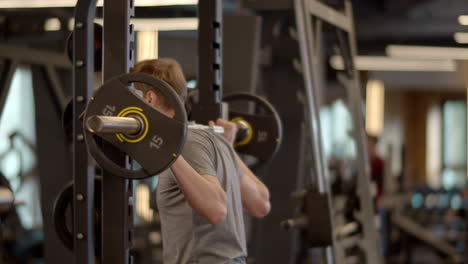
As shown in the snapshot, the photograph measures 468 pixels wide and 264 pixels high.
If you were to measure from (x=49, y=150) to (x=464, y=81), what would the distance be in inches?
367

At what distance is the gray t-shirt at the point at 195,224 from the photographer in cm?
186

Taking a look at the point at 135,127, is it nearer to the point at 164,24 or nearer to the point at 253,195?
the point at 253,195

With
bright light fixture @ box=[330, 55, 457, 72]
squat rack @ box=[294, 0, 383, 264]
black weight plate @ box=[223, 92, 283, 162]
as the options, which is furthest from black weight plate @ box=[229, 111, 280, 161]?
bright light fixture @ box=[330, 55, 457, 72]

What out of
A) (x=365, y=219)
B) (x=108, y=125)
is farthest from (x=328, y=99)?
(x=108, y=125)

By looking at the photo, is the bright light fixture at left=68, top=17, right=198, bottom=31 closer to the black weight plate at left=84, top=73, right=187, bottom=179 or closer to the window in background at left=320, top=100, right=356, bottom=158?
the black weight plate at left=84, top=73, right=187, bottom=179

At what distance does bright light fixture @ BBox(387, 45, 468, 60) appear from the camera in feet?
28.2

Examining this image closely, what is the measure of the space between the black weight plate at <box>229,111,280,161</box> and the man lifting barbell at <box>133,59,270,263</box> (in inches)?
27.5

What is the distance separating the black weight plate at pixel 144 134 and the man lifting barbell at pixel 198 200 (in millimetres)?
127

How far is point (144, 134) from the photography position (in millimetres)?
1662

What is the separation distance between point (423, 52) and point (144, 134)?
820 centimetres

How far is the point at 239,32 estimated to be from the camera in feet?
12.2

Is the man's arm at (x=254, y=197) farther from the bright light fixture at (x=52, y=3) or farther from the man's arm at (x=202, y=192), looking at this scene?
the bright light fixture at (x=52, y=3)

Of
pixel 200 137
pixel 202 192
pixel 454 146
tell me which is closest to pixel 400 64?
pixel 454 146

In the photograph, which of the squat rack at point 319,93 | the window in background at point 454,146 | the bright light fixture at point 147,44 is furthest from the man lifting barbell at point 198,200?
the window in background at point 454,146
